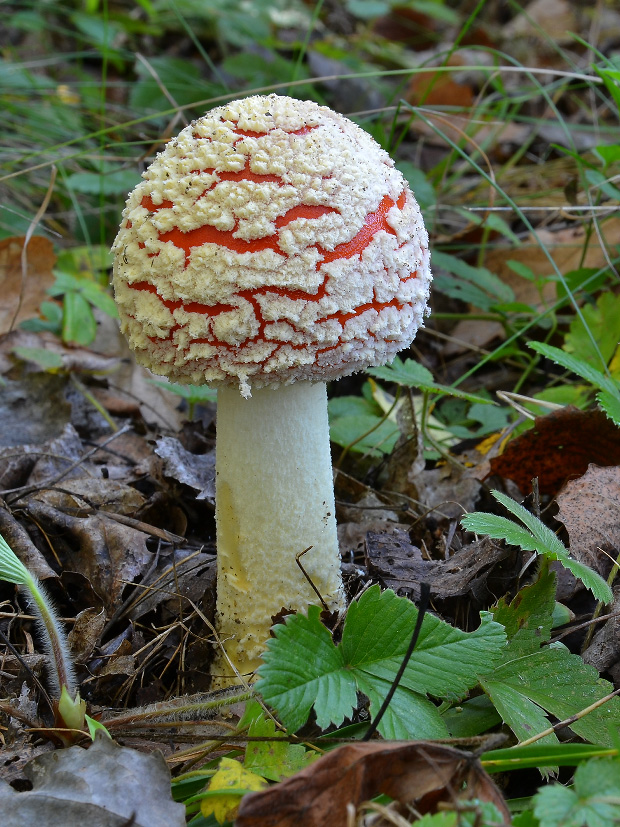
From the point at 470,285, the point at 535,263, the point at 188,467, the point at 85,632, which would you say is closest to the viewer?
the point at 85,632

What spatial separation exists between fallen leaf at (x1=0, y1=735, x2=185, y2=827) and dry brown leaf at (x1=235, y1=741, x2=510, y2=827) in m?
0.29

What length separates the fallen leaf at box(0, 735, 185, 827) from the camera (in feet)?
6.31

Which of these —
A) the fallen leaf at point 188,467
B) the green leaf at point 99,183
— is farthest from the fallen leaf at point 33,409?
the green leaf at point 99,183

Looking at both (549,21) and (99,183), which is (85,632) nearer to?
(99,183)

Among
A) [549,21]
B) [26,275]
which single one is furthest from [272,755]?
Answer: [549,21]

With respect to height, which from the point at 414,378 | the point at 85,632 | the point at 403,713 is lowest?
the point at 85,632

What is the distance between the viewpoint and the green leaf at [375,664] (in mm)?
2086

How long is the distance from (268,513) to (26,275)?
285cm

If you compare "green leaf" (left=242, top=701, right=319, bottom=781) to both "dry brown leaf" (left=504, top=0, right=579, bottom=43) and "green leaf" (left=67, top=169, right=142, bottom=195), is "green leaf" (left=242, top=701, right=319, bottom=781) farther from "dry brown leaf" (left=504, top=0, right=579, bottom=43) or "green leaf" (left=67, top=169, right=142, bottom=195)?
"dry brown leaf" (left=504, top=0, right=579, bottom=43)

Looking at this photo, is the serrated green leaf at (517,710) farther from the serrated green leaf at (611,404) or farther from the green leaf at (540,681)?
the serrated green leaf at (611,404)

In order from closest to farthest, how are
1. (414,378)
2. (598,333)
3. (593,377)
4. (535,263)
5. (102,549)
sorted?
1. (593,377)
2. (102,549)
3. (414,378)
4. (598,333)
5. (535,263)

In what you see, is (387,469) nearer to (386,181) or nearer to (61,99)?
(386,181)

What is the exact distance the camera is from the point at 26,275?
4.74 m

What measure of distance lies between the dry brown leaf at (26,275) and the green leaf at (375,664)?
3.42 meters
